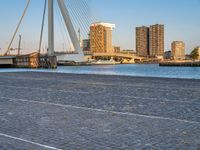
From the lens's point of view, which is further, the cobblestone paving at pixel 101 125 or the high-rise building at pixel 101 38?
the high-rise building at pixel 101 38

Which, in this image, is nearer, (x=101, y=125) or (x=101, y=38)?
(x=101, y=125)

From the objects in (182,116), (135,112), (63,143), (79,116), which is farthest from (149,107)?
(63,143)

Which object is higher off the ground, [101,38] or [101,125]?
[101,38]

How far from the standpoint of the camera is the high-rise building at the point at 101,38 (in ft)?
459

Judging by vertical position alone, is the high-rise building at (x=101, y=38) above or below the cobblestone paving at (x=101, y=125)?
above

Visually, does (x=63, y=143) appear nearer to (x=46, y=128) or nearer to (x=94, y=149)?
(x=94, y=149)

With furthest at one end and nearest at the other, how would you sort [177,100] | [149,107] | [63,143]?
[177,100], [149,107], [63,143]

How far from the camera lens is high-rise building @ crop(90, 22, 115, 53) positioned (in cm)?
13988

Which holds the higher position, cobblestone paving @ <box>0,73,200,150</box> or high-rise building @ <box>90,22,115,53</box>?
high-rise building @ <box>90,22,115,53</box>

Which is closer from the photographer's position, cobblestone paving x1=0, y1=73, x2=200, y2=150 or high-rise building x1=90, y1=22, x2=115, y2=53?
cobblestone paving x1=0, y1=73, x2=200, y2=150

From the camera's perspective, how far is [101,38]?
148 m

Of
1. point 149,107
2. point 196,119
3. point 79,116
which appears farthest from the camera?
point 149,107

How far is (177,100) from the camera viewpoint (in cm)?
1091

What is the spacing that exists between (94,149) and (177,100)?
6487mm
